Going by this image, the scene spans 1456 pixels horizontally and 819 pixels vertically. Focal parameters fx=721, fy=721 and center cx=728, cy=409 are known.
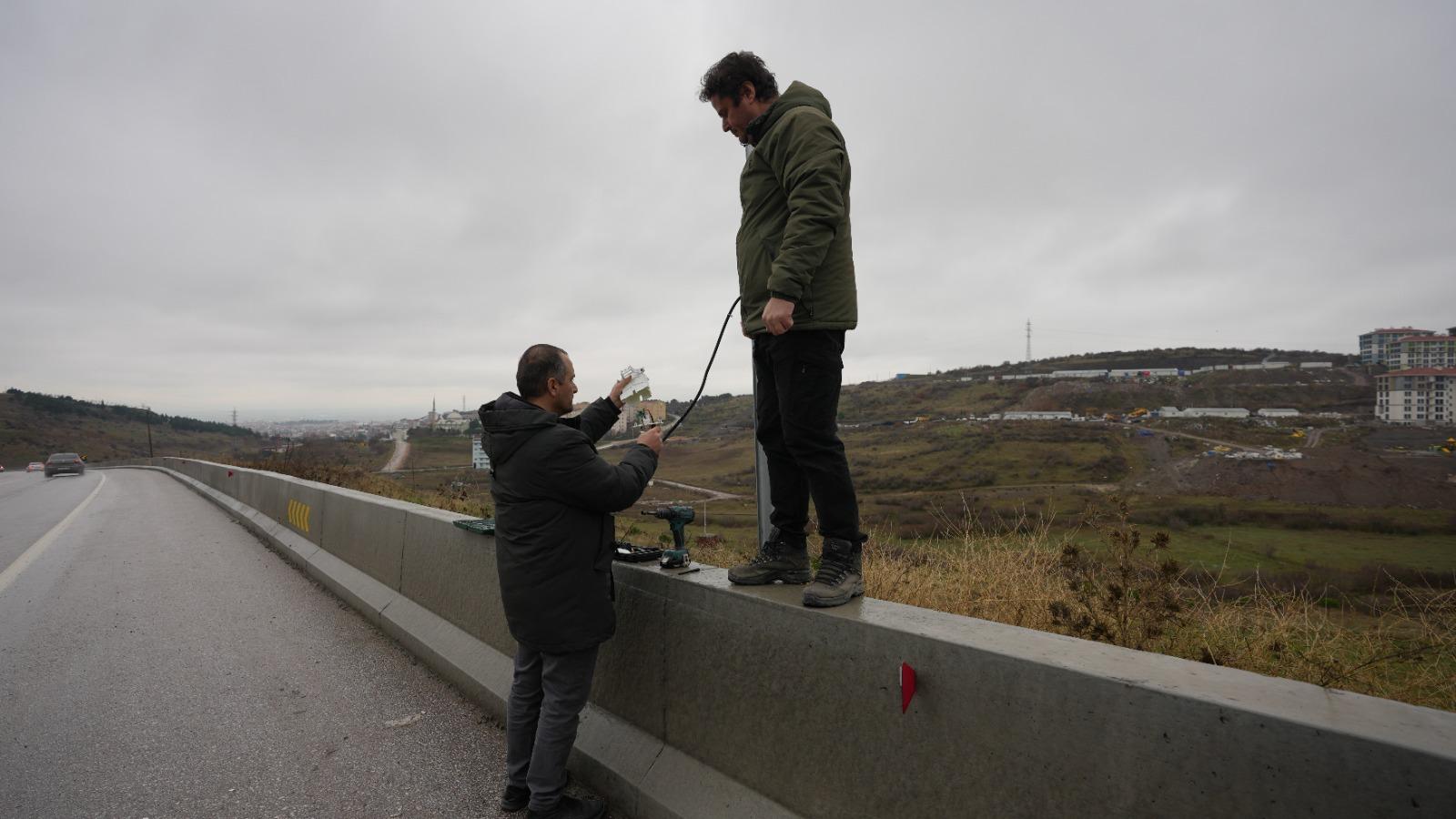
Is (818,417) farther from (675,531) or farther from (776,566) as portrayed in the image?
(675,531)

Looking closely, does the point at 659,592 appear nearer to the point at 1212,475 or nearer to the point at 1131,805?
the point at 1131,805

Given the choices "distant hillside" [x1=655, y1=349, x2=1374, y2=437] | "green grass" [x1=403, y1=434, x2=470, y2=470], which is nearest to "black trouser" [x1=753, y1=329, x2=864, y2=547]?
"distant hillside" [x1=655, y1=349, x2=1374, y2=437]

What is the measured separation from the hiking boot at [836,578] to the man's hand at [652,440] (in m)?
0.83

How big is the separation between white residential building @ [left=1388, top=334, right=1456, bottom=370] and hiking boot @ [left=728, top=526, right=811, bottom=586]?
22514 millimetres

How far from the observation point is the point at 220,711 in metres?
4.21

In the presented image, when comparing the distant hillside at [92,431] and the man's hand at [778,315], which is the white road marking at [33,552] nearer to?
the man's hand at [778,315]

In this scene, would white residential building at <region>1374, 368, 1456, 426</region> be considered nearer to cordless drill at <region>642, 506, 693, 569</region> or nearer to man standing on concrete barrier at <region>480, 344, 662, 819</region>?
cordless drill at <region>642, 506, 693, 569</region>

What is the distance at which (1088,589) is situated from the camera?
3695mm

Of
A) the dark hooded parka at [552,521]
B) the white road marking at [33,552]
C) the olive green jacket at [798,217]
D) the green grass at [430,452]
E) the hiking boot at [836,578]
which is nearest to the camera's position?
the hiking boot at [836,578]

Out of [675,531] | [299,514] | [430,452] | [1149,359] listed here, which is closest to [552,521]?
[675,531]

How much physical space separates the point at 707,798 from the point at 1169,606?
2.14 m

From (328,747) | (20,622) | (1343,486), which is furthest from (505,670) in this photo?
(1343,486)

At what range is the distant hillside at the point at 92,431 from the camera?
317 ft

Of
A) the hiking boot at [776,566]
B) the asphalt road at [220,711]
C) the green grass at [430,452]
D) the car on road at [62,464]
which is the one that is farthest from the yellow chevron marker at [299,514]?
the car on road at [62,464]
